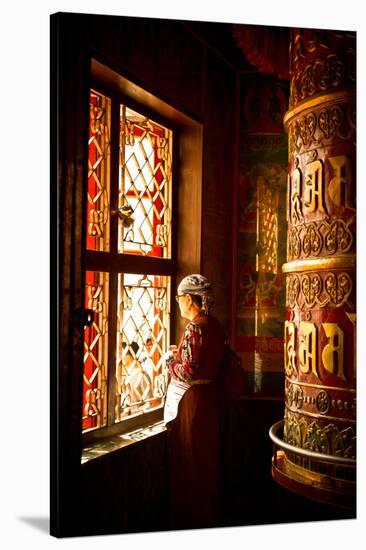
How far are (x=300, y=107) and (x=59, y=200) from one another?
105 centimetres

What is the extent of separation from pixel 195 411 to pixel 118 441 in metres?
0.31

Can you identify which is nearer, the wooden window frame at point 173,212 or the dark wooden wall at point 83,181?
the dark wooden wall at point 83,181

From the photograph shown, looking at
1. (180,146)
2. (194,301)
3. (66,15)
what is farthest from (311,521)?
(66,15)

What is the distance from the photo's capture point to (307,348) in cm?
344

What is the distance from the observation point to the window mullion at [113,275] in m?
3.20

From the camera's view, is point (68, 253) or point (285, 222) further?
point (285, 222)

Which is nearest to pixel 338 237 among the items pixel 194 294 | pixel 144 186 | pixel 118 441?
pixel 194 294

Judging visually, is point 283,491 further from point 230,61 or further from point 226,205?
point 230,61

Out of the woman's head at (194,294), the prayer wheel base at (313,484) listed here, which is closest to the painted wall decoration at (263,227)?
the woman's head at (194,294)

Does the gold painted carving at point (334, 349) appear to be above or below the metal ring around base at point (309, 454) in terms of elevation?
above

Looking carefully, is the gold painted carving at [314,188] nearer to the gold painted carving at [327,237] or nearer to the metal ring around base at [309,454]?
the gold painted carving at [327,237]

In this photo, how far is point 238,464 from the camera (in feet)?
11.1

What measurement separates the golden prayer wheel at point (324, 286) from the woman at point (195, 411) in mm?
282

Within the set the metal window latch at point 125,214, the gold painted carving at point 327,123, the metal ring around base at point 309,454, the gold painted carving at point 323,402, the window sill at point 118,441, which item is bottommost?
the metal ring around base at point 309,454
